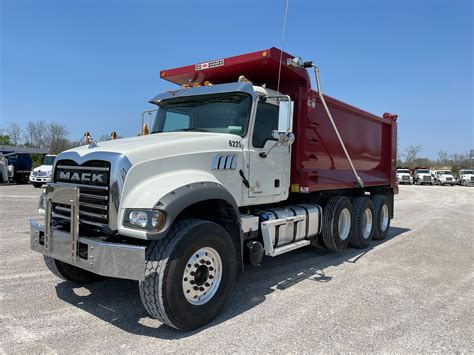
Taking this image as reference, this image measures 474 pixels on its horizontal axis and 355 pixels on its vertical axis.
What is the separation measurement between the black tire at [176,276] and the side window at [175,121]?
1.89 m

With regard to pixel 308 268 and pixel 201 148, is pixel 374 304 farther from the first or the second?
pixel 201 148

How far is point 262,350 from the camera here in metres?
3.31

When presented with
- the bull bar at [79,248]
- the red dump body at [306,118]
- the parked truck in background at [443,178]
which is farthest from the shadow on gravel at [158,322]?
the parked truck in background at [443,178]

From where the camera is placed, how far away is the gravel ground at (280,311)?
135 inches

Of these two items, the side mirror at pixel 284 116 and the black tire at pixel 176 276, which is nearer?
the black tire at pixel 176 276

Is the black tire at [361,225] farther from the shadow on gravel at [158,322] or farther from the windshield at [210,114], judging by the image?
the windshield at [210,114]

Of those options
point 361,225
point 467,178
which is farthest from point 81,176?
point 467,178

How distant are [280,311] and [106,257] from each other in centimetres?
203

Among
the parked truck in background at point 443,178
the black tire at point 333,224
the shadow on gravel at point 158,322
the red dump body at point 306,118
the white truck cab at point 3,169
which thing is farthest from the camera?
the parked truck in background at point 443,178

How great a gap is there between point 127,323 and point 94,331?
1.09ft

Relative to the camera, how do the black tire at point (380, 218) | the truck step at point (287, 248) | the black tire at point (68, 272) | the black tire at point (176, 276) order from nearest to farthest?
the black tire at point (176, 276), the black tire at point (68, 272), the truck step at point (287, 248), the black tire at point (380, 218)

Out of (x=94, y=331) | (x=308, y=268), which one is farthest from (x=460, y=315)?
(x=94, y=331)

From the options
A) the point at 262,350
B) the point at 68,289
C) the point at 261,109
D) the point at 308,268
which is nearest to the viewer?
the point at 262,350

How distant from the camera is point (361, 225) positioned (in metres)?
7.67
